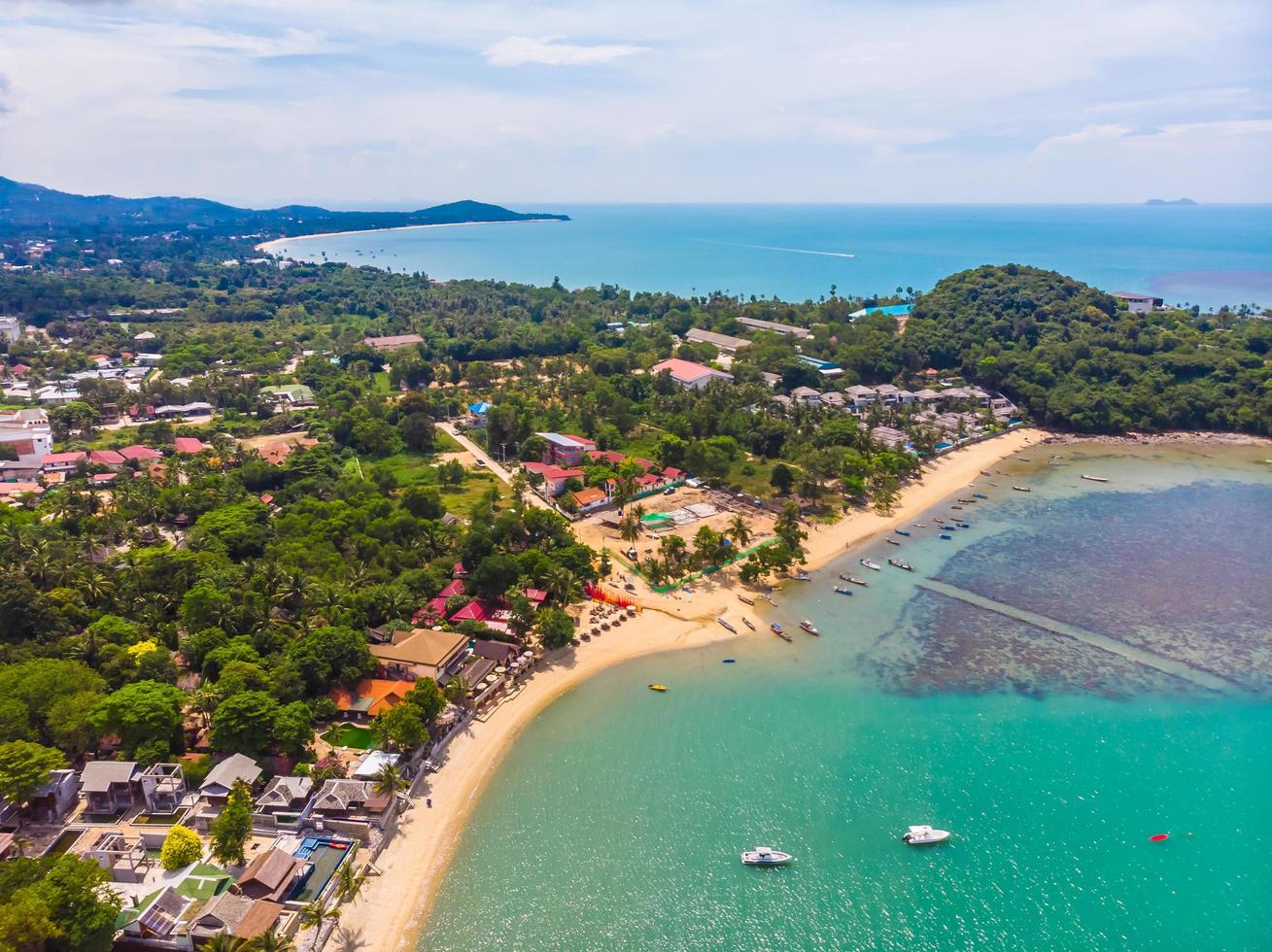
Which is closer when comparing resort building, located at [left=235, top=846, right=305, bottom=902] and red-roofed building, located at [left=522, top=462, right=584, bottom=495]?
resort building, located at [left=235, top=846, right=305, bottom=902]

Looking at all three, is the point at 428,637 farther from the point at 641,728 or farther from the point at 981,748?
the point at 981,748

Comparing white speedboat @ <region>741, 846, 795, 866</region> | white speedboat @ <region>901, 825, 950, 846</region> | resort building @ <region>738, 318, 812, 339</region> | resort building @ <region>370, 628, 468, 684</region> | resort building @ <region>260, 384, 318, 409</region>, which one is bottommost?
white speedboat @ <region>741, 846, 795, 866</region>

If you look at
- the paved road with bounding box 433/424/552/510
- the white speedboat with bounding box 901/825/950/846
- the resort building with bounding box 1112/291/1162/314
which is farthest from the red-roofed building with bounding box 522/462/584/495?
the resort building with bounding box 1112/291/1162/314

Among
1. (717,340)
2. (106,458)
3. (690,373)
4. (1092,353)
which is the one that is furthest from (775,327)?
(106,458)

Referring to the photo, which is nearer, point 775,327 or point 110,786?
point 110,786

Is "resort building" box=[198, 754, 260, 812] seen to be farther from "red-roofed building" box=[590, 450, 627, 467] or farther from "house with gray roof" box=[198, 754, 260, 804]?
"red-roofed building" box=[590, 450, 627, 467]

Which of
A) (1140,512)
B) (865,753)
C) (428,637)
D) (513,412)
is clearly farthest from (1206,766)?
(513,412)

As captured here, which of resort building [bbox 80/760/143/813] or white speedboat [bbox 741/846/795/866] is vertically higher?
resort building [bbox 80/760/143/813]

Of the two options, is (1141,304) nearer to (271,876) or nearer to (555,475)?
(555,475)
